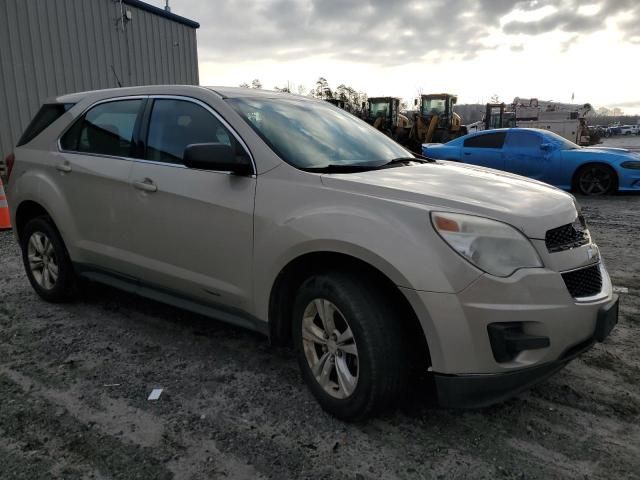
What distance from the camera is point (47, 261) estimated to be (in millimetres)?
4379

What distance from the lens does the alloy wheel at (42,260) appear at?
4320mm

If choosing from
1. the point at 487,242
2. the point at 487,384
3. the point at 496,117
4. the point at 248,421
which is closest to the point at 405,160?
the point at 487,242

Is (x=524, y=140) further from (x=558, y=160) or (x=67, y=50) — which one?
(x=67, y=50)

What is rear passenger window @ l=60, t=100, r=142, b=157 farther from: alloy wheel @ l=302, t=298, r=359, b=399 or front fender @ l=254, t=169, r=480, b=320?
alloy wheel @ l=302, t=298, r=359, b=399

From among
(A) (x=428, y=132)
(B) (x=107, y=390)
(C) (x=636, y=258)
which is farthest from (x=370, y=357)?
(A) (x=428, y=132)

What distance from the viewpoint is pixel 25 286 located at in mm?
Result: 5027

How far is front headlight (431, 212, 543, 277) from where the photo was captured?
87.7 inches

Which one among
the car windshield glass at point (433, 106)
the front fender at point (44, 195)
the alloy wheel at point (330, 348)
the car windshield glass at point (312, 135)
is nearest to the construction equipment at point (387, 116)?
the car windshield glass at point (433, 106)

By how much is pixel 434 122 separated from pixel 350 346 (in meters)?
19.0

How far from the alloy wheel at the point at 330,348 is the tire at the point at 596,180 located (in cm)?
943

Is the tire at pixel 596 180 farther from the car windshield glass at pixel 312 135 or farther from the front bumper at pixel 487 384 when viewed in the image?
the front bumper at pixel 487 384

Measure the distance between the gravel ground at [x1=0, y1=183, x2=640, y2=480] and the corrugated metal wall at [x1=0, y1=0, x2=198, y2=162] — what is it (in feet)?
29.5

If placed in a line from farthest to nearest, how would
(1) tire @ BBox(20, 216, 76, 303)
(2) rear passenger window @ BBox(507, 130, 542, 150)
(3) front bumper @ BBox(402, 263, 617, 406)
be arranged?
1. (2) rear passenger window @ BBox(507, 130, 542, 150)
2. (1) tire @ BBox(20, 216, 76, 303)
3. (3) front bumper @ BBox(402, 263, 617, 406)

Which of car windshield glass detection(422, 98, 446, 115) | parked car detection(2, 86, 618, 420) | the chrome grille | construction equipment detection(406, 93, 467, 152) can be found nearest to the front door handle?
parked car detection(2, 86, 618, 420)
